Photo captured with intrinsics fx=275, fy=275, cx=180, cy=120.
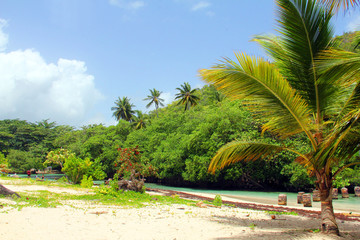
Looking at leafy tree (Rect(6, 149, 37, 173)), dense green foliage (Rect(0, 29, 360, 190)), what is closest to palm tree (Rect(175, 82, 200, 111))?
dense green foliage (Rect(0, 29, 360, 190))

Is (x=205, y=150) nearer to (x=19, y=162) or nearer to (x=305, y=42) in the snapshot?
(x=305, y=42)

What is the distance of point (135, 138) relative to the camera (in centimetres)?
4075

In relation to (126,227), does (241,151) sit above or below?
above

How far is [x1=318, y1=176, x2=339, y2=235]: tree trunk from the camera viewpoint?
19.2 feet

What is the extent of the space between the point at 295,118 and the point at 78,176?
2011cm

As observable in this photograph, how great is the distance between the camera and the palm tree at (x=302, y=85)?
5738mm

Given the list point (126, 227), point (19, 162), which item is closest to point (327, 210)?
point (126, 227)

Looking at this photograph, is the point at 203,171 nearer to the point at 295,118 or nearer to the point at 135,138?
the point at 135,138

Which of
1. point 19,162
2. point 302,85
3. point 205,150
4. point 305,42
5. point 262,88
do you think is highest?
point 305,42

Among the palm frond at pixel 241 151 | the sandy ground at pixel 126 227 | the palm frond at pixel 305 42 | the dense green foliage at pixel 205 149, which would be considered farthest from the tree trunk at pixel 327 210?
the dense green foliage at pixel 205 149

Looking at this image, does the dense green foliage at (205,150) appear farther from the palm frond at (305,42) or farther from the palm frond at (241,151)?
the palm frond at (305,42)

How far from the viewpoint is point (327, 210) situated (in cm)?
589

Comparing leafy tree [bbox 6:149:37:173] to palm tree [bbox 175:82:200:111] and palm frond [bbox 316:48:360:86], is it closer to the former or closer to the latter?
palm tree [bbox 175:82:200:111]

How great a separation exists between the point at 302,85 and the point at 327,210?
278cm
